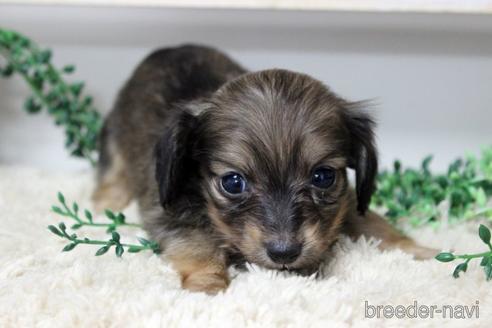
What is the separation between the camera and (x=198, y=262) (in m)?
1.90

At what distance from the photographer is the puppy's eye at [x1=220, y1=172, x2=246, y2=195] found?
1.81 meters

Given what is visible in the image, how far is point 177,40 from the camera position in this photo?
3.37 meters

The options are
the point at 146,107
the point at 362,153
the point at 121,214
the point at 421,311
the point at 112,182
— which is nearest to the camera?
the point at 421,311

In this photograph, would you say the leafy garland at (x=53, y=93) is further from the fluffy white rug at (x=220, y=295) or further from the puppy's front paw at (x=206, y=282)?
the puppy's front paw at (x=206, y=282)

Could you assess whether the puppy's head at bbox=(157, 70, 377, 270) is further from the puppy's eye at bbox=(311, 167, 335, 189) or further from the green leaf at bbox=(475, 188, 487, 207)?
the green leaf at bbox=(475, 188, 487, 207)

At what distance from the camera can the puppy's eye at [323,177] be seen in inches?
71.7

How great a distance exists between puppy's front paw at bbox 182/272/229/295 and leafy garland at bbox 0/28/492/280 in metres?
0.21

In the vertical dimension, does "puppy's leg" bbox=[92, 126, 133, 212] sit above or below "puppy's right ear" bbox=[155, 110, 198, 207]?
below

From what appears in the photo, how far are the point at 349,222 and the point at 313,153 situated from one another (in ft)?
1.60

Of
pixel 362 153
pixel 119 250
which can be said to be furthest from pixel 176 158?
pixel 362 153

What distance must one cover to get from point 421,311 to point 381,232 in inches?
24.3

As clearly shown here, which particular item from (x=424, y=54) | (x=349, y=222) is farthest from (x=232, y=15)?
(x=349, y=222)

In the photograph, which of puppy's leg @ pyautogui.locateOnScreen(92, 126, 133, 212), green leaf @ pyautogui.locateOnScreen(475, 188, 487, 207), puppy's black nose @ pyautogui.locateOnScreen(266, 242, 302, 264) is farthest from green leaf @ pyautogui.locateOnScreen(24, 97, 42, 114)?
green leaf @ pyautogui.locateOnScreen(475, 188, 487, 207)

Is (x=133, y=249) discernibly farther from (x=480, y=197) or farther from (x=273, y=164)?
(x=480, y=197)
